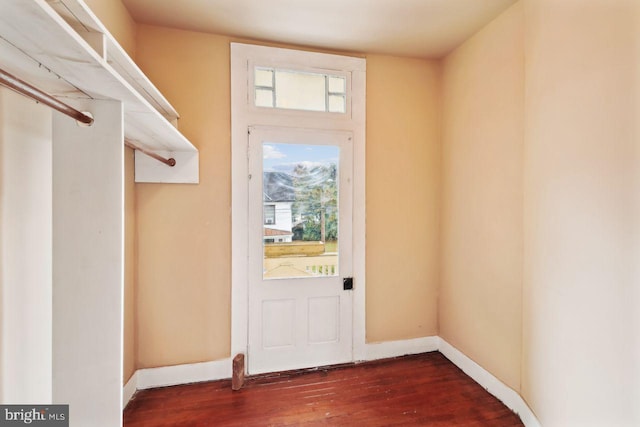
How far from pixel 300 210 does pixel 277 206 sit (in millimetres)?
191

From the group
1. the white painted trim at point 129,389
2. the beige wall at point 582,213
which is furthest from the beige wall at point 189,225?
the beige wall at point 582,213

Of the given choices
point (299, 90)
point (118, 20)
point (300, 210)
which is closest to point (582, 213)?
point (300, 210)

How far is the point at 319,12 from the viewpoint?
1.90 m

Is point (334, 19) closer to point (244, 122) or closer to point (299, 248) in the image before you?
point (244, 122)

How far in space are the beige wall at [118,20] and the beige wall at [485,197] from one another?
248cm

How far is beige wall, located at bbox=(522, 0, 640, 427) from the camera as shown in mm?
1125

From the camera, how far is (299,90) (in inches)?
93.1

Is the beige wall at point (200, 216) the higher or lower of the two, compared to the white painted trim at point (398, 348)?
higher

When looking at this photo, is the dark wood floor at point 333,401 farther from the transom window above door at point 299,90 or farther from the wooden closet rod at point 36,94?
the transom window above door at point 299,90

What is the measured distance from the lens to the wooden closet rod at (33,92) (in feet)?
2.27

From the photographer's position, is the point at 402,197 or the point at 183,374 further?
the point at 402,197

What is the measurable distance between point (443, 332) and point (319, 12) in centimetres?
278

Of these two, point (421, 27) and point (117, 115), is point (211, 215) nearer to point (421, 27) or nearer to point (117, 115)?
point (117, 115)

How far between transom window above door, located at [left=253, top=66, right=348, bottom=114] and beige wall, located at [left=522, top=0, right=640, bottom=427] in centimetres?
133
